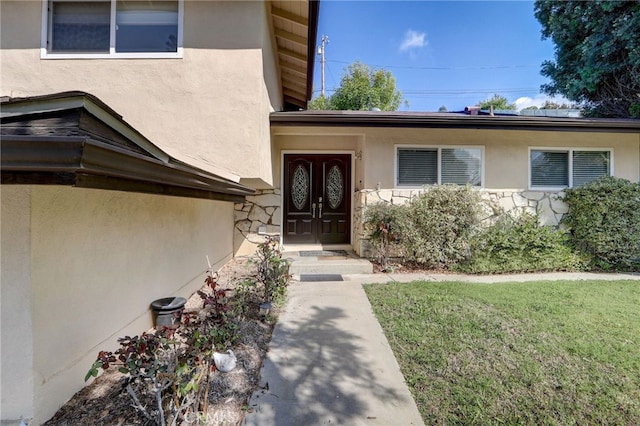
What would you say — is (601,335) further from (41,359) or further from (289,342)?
(41,359)

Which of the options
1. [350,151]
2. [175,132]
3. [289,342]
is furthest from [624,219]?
[175,132]

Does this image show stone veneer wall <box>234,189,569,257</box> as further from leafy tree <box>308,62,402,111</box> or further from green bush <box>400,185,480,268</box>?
leafy tree <box>308,62,402,111</box>

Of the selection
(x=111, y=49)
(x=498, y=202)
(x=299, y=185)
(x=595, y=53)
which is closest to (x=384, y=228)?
(x=299, y=185)

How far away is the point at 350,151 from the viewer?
28.2 ft

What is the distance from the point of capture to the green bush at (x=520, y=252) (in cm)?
665

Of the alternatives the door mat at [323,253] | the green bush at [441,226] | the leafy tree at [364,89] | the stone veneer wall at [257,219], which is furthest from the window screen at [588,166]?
the leafy tree at [364,89]

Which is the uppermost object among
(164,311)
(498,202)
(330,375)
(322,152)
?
(322,152)

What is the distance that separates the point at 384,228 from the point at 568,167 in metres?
5.27

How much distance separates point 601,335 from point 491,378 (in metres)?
1.96

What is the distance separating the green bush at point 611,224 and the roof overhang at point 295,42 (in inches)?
282

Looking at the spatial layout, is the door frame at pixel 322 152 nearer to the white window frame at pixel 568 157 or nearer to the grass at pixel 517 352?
the grass at pixel 517 352

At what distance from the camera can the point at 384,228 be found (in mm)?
6730

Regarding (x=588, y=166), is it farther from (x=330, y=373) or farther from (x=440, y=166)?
(x=330, y=373)

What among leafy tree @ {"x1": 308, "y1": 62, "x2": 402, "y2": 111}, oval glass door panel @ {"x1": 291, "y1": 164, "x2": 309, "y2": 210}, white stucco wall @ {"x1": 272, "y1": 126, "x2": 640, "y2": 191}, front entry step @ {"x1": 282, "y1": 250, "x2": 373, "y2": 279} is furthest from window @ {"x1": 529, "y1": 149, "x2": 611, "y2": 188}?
leafy tree @ {"x1": 308, "y1": 62, "x2": 402, "y2": 111}
